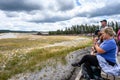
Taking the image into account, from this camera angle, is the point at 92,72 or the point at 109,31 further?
the point at 92,72

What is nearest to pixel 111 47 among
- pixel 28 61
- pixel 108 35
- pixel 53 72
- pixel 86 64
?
pixel 108 35

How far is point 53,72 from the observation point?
24141 mm

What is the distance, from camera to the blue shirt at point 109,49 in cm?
1094

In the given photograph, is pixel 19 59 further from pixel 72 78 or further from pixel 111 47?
pixel 111 47

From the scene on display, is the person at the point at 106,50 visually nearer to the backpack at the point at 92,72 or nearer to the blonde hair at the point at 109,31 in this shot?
the blonde hair at the point at 109,31

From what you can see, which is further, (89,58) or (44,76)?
(44,76)

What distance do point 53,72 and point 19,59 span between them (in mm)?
5785

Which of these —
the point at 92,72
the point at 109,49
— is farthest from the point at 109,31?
the point at 92,72

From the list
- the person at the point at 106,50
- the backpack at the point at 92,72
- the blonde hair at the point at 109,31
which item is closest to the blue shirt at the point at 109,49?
the person at the point at 106,50

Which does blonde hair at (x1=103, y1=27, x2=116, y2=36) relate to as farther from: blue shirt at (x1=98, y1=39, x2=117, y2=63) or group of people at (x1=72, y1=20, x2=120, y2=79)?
blue shirt at (x1=98, y1=39, x2=117, y2=63)

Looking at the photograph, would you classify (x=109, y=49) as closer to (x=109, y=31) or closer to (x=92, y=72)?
(x=109, y=31)

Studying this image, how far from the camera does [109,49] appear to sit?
1099 cm

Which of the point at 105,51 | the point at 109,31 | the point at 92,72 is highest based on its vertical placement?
the point at 109,31

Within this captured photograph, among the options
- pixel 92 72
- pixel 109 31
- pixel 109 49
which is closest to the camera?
pixel 109 31
